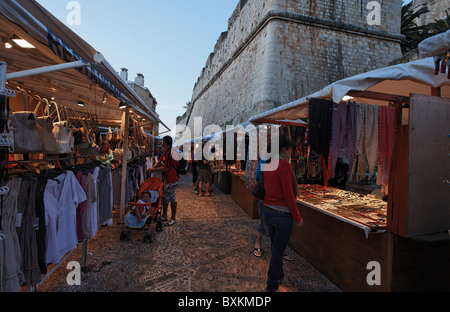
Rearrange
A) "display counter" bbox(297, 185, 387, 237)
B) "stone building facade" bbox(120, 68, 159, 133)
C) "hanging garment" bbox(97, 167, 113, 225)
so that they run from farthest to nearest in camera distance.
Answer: "stone building facade" bbox(120, 68, 159, 133) → "hanging garment" bbox(97, 167, 113, 225) → "display counter" bbox(297, 185, 387, 237)

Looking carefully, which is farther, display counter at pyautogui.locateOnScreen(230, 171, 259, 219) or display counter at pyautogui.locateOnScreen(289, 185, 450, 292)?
display counter at pyautogui.locateOnScreen(230, 171, 259, 219)

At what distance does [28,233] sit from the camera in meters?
2.12

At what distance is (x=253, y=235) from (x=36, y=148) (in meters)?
3.92

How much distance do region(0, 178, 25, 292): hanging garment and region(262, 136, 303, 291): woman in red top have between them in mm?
2378

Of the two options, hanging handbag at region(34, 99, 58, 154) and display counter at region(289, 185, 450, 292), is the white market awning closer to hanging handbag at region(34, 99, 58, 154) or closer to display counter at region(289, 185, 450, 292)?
hanging handbag at region(34, 99, 58, 154)

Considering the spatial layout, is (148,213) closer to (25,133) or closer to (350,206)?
(25,133)

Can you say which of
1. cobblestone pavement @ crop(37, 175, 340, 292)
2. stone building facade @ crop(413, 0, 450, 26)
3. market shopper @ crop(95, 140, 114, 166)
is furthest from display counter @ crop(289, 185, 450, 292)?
stone building facade @ crop(413, 0, 450, 26)

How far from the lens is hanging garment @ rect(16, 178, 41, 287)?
6.90ft

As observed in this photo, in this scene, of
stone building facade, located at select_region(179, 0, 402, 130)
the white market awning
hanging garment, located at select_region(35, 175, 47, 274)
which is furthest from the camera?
stone building facade, located at select_region(179, 0, 402, 130)

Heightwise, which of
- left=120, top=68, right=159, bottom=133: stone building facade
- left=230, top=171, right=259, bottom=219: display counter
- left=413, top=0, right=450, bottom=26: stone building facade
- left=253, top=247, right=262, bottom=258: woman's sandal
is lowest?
left=253, top=247, right=262, bottom=258: woman's sandal

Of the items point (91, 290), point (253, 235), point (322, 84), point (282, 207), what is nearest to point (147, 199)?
point (91, 290)

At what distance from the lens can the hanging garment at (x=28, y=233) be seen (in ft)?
6.90

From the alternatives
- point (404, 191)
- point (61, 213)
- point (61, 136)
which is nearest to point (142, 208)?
point (61, 213)

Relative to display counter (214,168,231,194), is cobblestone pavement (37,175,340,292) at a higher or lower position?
lower
